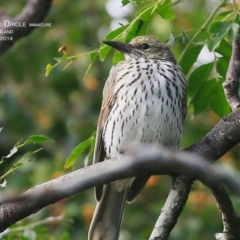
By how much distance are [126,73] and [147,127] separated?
521mm

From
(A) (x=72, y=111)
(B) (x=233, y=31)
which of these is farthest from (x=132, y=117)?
(A) (x=72, y=111)

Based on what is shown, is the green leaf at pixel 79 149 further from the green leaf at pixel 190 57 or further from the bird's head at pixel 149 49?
the bird's head at pixel 149 49

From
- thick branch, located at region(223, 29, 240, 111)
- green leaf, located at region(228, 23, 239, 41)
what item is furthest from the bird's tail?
green leaf, located at region(228, 23, 239, 41)

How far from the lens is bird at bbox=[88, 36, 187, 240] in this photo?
4.44 m

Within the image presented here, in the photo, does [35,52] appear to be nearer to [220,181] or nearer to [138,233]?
[138,233]

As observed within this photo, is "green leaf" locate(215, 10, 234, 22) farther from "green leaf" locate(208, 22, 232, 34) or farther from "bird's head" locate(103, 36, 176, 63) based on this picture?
"bird's head" locate(103, 36, 176, 63)

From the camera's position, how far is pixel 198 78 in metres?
4.19

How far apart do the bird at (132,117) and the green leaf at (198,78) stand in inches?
12.0

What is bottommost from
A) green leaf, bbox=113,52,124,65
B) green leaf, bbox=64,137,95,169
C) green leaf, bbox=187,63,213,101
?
green leaf, bbox=64,137,95,169

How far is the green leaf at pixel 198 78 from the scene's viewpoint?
13.6 feet

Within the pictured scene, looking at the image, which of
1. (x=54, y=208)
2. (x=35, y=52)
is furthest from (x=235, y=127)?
(x=35, y=52)

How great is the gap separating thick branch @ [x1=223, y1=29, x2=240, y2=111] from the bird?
0.71 m

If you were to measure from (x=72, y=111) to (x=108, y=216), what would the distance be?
3.64m

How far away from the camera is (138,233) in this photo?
6977 millimetres
